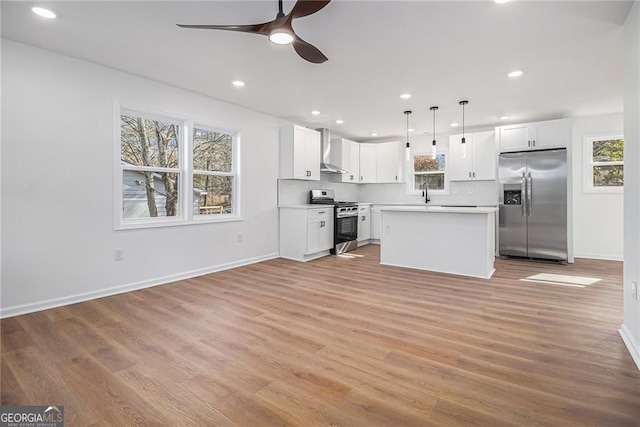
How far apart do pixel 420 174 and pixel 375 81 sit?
386cm

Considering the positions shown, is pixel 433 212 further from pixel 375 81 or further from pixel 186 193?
pixel 186 193

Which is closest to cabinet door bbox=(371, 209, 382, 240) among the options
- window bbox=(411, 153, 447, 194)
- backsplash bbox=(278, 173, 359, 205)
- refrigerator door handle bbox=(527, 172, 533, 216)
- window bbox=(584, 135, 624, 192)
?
backsplash bbox=(278, 173, 359, 205)

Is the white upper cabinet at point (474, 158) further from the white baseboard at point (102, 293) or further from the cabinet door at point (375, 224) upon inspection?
the white baseboard at point (102, 293)

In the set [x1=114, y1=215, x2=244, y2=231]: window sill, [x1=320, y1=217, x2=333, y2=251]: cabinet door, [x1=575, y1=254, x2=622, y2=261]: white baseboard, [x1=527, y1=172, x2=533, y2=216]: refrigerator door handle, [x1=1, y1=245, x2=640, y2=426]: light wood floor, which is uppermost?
[x1=527, y1=172, x2=533, y2=216]: refrigerator door handle

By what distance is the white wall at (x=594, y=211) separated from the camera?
17.3ft

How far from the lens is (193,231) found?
4.34 meters

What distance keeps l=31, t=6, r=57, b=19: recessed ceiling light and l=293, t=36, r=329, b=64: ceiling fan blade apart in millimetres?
1922

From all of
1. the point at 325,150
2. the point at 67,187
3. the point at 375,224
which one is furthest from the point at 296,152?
the point at 67,187

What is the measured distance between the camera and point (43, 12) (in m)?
2.42

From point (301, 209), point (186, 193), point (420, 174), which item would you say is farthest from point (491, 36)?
point (420, 174)

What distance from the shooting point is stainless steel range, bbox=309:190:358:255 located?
5996mm

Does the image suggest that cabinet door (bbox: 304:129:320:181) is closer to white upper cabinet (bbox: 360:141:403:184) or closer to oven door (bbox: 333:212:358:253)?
oven door (bbox: 333:212:358:253)

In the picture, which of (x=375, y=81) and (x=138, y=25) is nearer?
(x=138, y=25)

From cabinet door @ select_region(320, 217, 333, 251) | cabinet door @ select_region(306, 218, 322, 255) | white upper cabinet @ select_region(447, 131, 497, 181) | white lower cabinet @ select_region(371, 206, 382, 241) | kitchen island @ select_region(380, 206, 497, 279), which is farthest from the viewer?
white lower cabinet @ select_region(371, 206, 382, 241)
